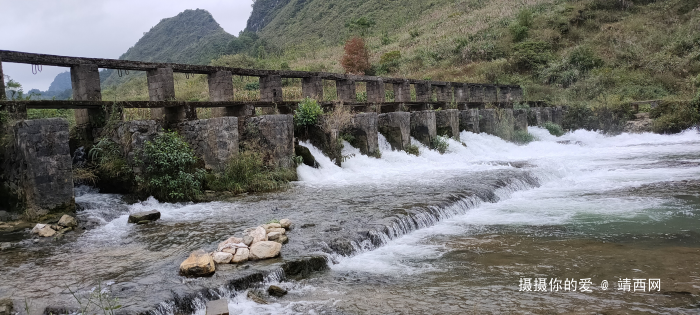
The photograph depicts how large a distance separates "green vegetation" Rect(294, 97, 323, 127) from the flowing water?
222 cm

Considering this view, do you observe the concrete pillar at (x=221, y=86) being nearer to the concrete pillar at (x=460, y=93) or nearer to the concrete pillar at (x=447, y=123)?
the concrete pillar at (x=447, y=123)

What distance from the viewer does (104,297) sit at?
13.4ft

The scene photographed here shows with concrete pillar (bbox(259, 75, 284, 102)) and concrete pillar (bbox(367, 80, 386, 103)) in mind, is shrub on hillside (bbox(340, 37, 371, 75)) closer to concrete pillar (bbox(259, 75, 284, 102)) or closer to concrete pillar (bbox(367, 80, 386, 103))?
concrete pillar (bbox(367, 80, 386, 103))

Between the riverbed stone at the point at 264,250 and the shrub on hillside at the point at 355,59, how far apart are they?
27.2m

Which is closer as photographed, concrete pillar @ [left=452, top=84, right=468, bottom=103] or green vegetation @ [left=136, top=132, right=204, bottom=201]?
green vegetation @ [left=136, top=132, right=204, bottom=201]

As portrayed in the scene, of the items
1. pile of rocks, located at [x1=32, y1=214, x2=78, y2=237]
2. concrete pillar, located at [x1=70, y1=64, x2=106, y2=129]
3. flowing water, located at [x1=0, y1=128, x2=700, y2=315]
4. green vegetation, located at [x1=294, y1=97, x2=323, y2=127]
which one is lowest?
flowing water, located at [x1=0, y1=128, x2=700, y2=315]

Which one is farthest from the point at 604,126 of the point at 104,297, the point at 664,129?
the point at 104,297

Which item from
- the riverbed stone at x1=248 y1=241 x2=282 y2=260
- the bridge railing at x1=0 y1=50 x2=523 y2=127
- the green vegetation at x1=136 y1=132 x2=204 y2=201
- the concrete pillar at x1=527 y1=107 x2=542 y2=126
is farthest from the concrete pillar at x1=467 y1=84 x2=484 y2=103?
the riverbed stone at x1=248 y1=241 x2=282 y2=260

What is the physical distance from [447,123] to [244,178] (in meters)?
8.95

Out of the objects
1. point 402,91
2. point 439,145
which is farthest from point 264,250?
point 402,91

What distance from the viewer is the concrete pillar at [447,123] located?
55.0 ft

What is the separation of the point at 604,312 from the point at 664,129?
19550 millimetres

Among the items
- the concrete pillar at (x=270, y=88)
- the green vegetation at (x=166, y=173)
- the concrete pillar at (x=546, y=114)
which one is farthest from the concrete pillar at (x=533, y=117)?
the green vegetation at (x=166, y=173)

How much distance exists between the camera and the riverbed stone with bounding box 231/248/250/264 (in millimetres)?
5109
